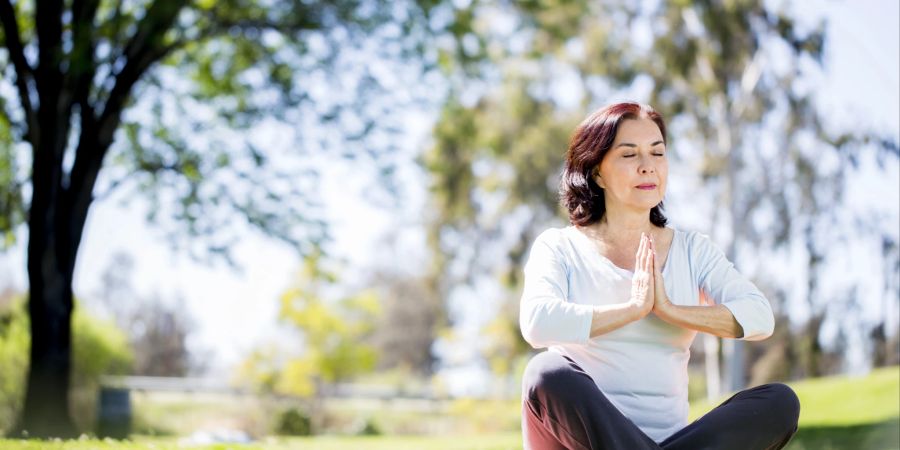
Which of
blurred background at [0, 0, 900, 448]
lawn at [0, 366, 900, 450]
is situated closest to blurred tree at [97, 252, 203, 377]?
blurred background at [0, 0, 900, 448]

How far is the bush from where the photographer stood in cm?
2042

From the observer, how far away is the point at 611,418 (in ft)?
7.32

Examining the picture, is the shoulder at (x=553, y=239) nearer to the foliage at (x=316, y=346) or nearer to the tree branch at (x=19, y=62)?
the tree branch at (x=19, y=62)

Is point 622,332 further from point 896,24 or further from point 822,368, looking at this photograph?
point 822,368

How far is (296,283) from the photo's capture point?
21719 mm

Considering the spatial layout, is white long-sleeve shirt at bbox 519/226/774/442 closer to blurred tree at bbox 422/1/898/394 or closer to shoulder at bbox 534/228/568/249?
shoulder at bbox 534/228/568/249

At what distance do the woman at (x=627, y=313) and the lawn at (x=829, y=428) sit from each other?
2.58m

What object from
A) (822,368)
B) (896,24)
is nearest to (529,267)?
(896,24)

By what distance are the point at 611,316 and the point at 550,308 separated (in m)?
0.15

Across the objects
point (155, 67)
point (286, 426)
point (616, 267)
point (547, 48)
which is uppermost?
point (547, 48)

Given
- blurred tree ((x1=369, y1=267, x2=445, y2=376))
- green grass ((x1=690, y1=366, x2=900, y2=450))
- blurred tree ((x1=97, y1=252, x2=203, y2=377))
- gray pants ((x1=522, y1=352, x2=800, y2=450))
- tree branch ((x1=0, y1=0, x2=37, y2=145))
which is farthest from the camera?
blurred tree ((x1=369, y1=267, x2=445, y2=376))

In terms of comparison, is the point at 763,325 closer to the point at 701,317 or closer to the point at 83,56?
the point at 701,317

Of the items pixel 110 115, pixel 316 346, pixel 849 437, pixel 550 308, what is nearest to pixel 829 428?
pixel 849 437

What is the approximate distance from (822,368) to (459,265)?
943 centimetres
